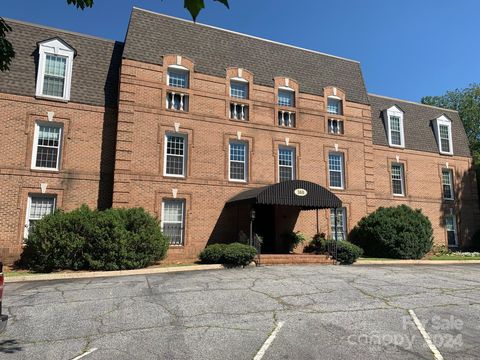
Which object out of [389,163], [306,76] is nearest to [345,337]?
[306,76]

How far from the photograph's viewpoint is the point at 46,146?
17406 mm

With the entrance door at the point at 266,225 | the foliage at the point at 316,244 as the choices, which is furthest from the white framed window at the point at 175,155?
the foliage at the point at 316,244

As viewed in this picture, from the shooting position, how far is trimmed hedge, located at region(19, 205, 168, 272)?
14.2 metres

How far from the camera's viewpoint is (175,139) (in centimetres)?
1948

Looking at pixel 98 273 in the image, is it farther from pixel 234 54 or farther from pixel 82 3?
pixel 234 54

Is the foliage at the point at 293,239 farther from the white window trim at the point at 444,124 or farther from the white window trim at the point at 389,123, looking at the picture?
the white window trim at the point at 444,124

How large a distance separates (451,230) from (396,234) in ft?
30.6

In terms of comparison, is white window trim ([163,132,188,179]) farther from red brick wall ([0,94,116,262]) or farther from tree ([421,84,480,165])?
tree ([421,84,480,165])

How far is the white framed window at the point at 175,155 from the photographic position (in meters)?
19.0

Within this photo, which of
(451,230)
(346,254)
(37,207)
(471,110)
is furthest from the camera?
(471,110)

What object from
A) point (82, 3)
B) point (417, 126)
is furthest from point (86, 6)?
point (417, 126)

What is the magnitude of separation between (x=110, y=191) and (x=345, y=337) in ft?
46.7

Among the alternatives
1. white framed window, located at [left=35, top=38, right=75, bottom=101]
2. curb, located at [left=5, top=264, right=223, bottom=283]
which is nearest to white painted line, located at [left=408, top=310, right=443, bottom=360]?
curb, located at [left=5, top=264, right=223, bottom=283]

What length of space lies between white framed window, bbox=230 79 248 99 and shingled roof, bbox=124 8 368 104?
678 millimetres
